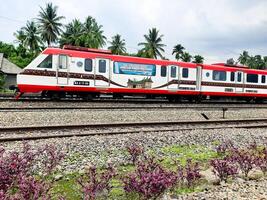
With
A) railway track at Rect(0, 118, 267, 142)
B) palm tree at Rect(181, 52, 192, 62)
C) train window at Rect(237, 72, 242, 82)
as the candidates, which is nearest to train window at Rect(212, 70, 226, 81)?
train window at Rect(237, 72, 242, 82)

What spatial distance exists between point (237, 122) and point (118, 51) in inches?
2848

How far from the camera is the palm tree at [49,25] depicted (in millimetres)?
67125

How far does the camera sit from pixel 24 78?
58.6ft

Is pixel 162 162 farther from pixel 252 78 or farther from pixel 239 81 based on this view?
pixel 252 78

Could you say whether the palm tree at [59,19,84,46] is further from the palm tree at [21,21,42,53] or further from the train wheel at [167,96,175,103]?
the train wheel at [167,96,175,103]

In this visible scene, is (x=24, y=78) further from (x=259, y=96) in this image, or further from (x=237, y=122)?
(x=259, y=96)

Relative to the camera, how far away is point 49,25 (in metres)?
66.9

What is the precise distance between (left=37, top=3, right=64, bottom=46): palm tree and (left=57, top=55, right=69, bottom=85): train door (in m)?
51.1

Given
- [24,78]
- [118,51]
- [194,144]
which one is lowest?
[194,144]

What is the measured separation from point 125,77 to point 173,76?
3786mm

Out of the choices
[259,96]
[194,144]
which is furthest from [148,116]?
[259,96]

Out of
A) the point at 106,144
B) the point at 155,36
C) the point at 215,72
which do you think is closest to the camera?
the point at 106,144

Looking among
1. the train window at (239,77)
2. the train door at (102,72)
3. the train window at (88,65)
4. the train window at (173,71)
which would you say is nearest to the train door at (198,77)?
the train window at (173,71)

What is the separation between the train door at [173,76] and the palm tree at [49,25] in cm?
4938
